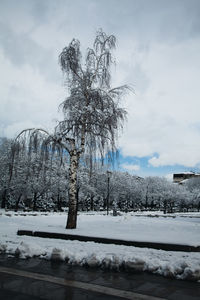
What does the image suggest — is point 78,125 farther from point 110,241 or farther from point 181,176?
point 181,176

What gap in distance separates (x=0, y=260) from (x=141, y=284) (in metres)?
3.51

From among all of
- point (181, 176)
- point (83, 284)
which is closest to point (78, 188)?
point (83, 284)

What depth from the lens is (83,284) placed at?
182 inches

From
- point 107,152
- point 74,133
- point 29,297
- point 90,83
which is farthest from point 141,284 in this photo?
point 90,83

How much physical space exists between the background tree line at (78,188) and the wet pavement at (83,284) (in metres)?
6.51

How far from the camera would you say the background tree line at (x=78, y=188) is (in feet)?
44.4

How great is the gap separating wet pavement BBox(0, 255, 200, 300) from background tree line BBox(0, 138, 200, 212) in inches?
256

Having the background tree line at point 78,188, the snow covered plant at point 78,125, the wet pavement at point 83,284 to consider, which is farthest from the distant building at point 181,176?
the wet pavement at point 83,284

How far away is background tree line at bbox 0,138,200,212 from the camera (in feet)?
44.4

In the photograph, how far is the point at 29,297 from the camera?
3.90m

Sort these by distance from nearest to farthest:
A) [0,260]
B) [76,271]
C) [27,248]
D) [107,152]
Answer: [76,271]
[0,260]
[27,248]
[107,152]

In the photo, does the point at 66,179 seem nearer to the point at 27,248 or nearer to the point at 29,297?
the point at 27,248

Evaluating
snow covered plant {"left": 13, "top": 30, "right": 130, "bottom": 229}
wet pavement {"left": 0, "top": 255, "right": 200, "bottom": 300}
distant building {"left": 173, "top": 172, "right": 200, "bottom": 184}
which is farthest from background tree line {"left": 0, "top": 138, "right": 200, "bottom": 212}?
distant building {"left": 173, "top": 172, "right": 200, "bottom": 184}

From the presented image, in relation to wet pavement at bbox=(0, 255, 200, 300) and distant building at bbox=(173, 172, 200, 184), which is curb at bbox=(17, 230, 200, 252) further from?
distant building at bbox=(173, 172, 200, 184)
